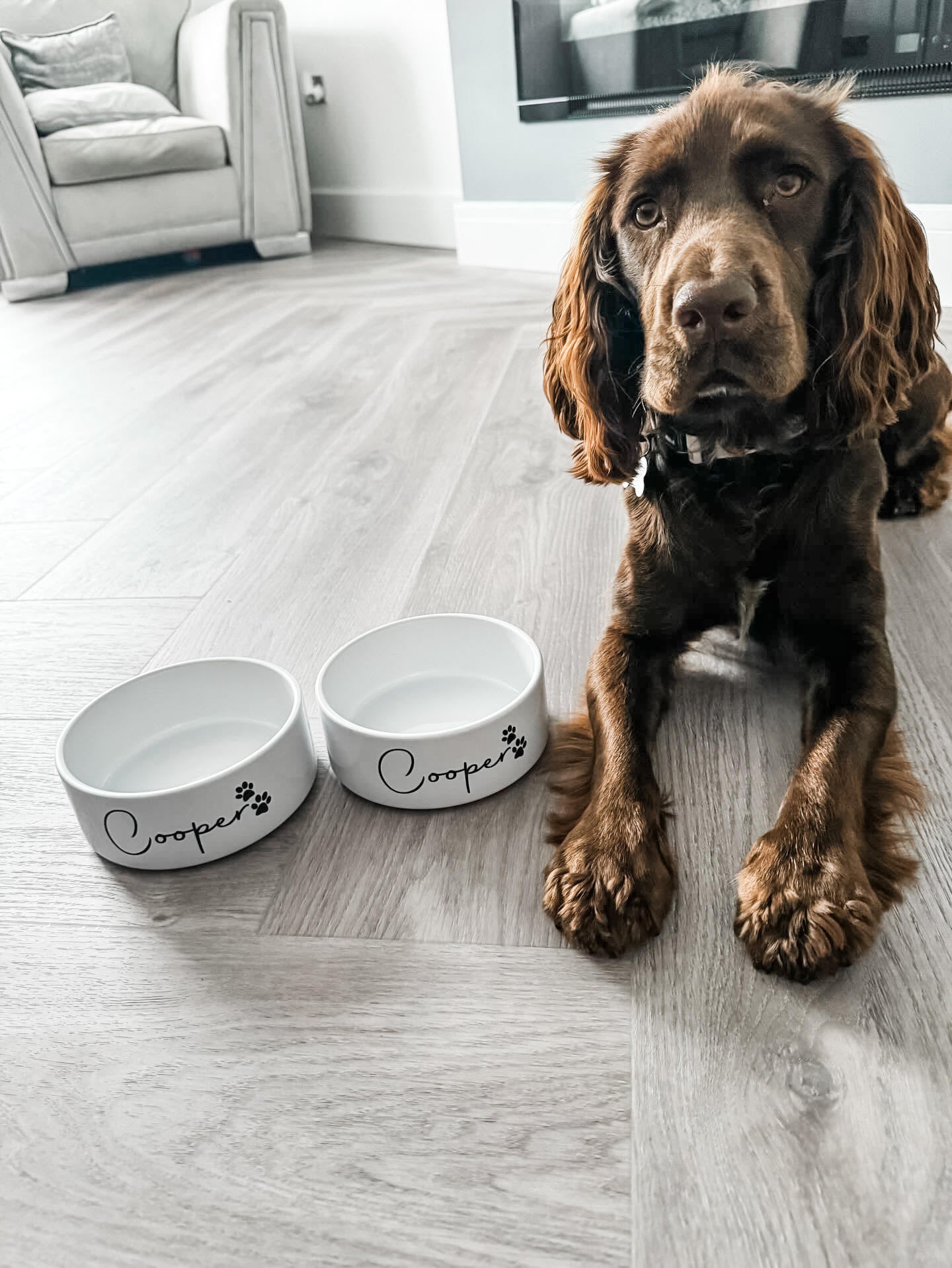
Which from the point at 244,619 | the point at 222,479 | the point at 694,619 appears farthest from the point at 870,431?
the point at 222,479

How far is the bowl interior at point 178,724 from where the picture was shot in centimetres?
112

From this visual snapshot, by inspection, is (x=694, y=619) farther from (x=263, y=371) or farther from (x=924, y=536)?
(x=263, y=371)

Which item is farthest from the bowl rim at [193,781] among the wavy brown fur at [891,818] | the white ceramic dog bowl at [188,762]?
the wavy brown fur at [891,818]

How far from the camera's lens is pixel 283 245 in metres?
4.88

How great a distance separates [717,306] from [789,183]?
0.72 ft

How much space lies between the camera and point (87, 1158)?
2.40 ft

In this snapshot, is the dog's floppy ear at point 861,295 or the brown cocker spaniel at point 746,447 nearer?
the brown cocker spaniel at point 746,447

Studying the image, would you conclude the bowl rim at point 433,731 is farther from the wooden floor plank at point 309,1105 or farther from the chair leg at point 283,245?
the chair leg at point 283,245

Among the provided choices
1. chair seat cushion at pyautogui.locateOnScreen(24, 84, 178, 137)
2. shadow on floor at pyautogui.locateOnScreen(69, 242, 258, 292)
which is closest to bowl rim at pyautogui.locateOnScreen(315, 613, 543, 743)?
shadow on floor at pyautogui.locateOnScreen(69, 242, 258, 292)

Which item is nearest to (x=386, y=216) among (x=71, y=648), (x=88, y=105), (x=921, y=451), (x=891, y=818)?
(x=88, y=105)

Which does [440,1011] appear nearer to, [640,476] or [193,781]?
[193,781]

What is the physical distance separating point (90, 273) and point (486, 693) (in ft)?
15.3

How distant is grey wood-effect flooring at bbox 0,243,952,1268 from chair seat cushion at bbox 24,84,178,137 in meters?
3.58

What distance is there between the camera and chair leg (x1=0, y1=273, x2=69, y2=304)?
14.3ft
